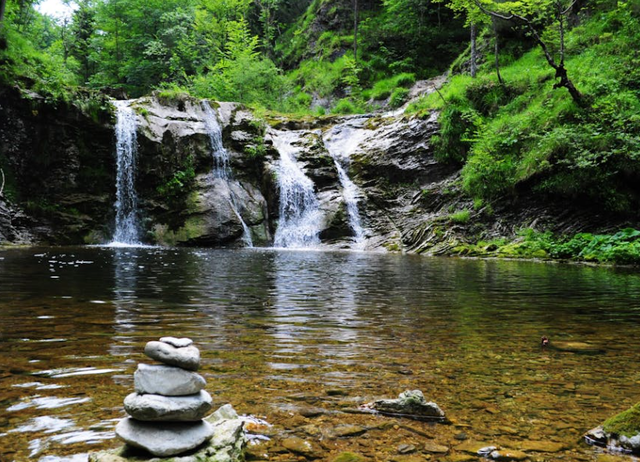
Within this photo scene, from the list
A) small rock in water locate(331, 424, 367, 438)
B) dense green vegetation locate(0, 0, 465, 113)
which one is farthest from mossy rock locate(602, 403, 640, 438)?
dense green vegetation locate(0, 0, 465, 113)

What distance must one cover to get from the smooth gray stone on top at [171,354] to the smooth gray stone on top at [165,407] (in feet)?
0.53

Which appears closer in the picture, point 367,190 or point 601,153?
point 601,153

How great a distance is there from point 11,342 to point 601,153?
1632 cm

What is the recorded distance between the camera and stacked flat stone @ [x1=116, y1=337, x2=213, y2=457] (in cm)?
199

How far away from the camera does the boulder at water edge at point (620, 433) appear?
2.12 metres

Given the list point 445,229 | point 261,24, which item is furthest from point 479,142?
point 261,24

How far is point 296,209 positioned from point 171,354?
67.3 ft

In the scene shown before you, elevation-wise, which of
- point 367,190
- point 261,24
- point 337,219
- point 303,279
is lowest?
point 303,279

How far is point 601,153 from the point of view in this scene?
47.0 ft

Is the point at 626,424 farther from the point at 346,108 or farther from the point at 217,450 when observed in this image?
the point at 346,108

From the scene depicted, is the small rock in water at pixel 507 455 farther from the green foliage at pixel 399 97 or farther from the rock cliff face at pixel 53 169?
the green foliage at pixel 399 97

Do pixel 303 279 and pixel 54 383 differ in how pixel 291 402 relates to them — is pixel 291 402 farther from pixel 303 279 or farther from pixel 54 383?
pixel 303 279

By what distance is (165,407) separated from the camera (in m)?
2.07

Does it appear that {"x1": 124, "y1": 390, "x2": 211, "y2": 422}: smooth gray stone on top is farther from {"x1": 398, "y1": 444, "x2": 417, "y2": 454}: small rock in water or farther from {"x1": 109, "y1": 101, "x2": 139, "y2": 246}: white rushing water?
{"x1": 109, "y1": 101, "x2": 139, "y2": 246}: white rushing water
